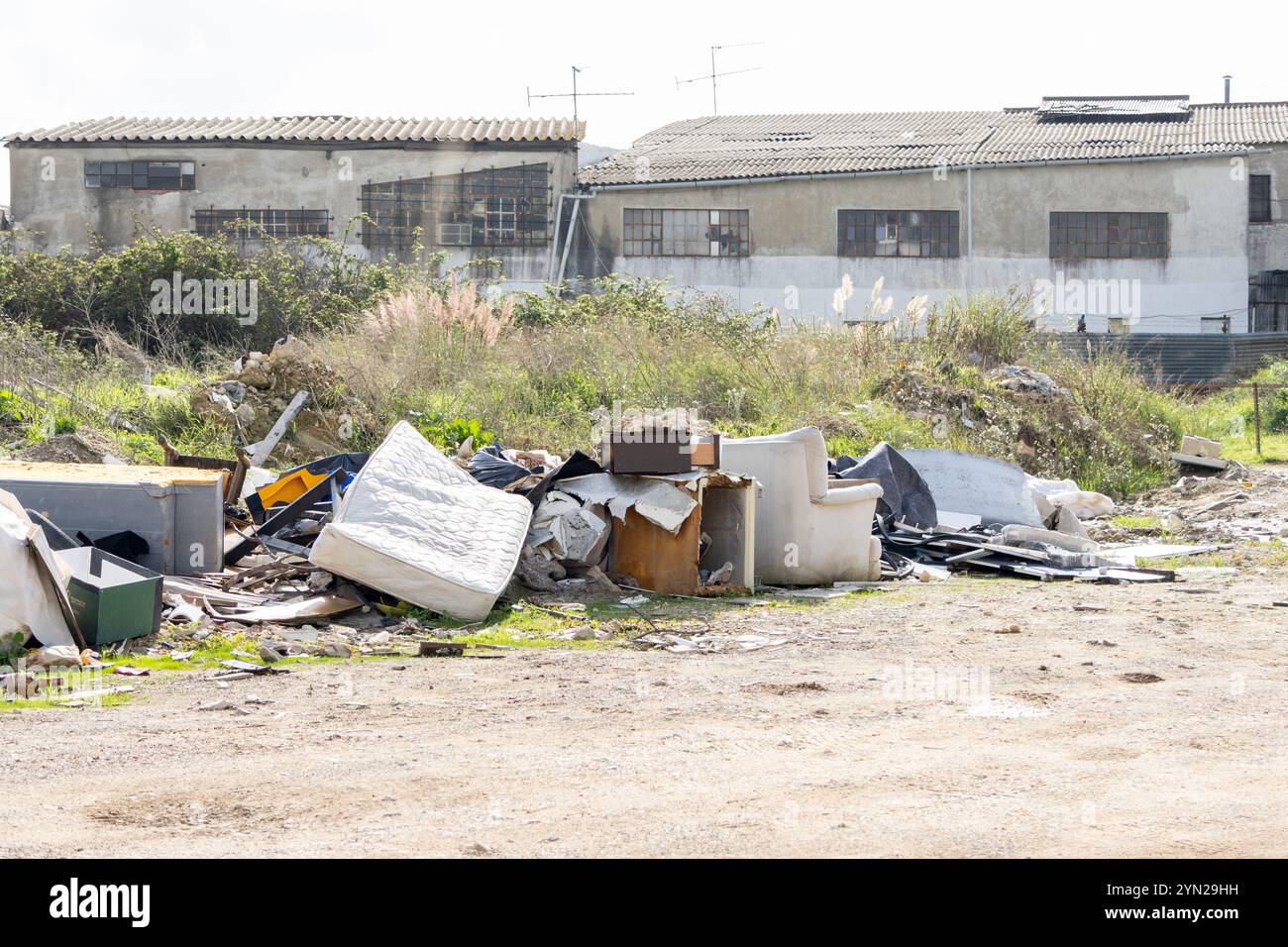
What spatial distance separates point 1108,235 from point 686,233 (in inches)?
365

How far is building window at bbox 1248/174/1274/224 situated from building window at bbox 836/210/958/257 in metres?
10.8

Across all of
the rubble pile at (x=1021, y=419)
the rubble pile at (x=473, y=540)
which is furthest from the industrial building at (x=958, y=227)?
the rubble pile at (x=473, y=540)

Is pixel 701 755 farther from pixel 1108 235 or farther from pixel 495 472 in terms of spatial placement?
pixel 1108 235

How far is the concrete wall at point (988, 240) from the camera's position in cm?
2914

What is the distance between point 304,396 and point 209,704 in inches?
329

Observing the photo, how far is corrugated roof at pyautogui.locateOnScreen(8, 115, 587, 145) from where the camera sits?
28578 millimetres

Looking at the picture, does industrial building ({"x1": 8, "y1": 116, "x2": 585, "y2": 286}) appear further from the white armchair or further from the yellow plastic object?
the white armchair

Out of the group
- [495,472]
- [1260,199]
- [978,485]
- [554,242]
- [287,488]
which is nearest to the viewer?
[495,472]

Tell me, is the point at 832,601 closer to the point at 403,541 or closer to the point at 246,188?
the point at 403,541

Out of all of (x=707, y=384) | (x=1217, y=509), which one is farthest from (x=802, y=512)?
(x=1217, y=509)

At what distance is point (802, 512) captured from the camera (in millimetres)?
10641

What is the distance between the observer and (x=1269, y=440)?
2048 cm

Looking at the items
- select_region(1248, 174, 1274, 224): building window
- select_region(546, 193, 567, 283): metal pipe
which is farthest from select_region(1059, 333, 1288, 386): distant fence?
select_region(546, 193, 567, 283): metal pipe

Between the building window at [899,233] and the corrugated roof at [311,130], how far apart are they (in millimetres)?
6327
